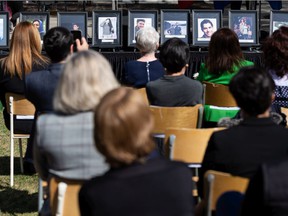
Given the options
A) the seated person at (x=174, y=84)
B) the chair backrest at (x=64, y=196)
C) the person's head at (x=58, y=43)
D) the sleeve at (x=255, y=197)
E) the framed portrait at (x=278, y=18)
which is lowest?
the chair backrest at (x=64, y=196)

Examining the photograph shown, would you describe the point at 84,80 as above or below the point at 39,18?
below

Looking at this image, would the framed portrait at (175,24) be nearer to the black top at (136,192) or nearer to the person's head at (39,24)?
the person's head at (39,24)

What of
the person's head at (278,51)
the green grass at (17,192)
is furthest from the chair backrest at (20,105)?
the person's head at (278,51)

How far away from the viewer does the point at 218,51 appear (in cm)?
543

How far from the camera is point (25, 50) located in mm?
5742

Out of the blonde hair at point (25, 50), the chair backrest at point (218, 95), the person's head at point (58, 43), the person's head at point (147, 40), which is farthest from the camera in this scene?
the person's head at point (147, 40)

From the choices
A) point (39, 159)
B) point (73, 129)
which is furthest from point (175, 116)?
point (73, 129)

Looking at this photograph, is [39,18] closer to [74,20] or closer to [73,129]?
[74,20]

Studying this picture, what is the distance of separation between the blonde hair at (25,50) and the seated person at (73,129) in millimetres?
2468

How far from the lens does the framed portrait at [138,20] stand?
29.2ft

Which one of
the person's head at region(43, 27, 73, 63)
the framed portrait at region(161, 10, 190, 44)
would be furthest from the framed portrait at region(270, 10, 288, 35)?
the person's head at region(43, 27, 73, 63)

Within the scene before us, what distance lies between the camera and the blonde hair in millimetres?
5730

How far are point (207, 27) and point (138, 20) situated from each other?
90 cm

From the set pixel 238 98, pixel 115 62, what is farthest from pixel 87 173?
pixel 115 62
